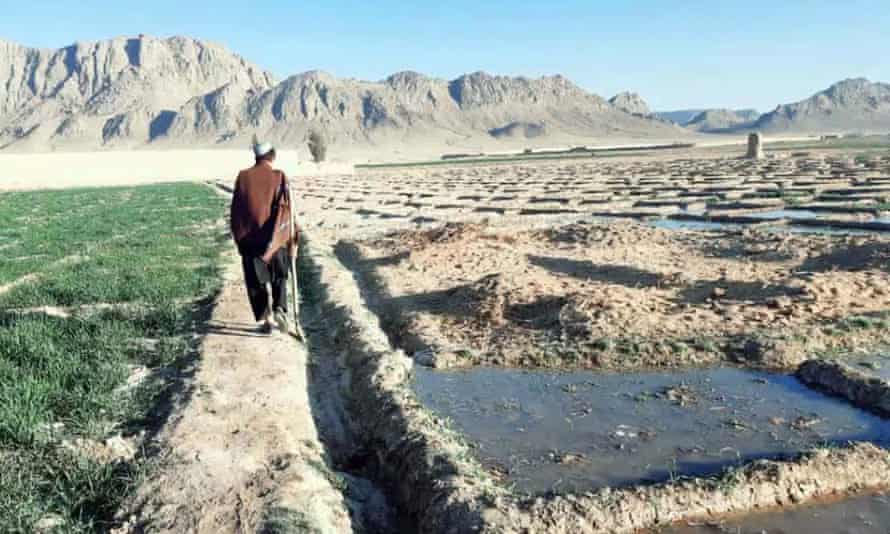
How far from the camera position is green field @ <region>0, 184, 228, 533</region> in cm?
405

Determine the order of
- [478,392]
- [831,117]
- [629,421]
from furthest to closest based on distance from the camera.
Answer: [831,117] → [478,392] → [629,421]

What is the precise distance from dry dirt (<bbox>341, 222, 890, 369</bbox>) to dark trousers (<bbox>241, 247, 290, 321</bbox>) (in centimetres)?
139

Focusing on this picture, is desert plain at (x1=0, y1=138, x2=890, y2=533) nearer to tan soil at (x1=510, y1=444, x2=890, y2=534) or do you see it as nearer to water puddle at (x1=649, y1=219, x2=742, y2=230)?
tan soil at (x1=510, y1=444, x2=890, y2=534)

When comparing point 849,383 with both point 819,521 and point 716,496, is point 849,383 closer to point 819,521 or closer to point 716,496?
point 819,521

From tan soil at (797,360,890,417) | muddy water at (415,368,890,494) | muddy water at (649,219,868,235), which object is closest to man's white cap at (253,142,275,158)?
muddy water at (415,368,890,494)

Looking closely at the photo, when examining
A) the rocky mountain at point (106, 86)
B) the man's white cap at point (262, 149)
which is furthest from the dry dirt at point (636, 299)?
the rocky mountain at point (106, 86)

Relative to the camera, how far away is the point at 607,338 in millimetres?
6883

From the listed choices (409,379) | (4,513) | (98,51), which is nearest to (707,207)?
(409,379)

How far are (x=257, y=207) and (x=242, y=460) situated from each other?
3039mm

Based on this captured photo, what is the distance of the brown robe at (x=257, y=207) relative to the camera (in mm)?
6922

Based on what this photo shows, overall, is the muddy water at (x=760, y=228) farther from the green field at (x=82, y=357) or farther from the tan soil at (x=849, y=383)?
the green field at (x=82, y=357)

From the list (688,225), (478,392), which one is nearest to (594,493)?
(478,392)

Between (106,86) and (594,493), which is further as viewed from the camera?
(106,86)

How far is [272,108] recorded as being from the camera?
148750 mm
